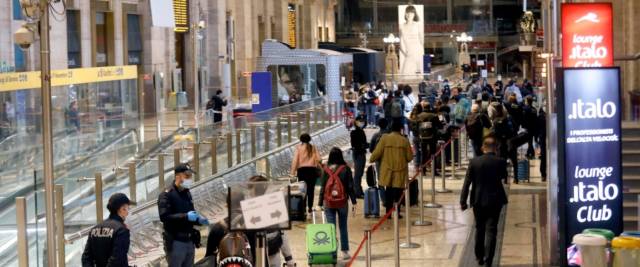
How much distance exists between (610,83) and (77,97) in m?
16.6

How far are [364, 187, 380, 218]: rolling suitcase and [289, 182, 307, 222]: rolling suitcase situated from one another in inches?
39.9

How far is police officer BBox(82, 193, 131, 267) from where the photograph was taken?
978 cm

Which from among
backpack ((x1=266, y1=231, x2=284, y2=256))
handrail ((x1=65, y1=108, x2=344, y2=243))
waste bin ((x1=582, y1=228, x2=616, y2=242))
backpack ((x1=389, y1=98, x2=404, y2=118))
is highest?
backpack ((x1=389, y1=98, x2=404, y2=118))

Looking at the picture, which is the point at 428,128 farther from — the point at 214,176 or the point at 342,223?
the point at 342,223

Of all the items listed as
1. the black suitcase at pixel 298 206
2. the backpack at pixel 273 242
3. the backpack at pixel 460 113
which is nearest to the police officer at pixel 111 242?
the backpack at pixel 273 242

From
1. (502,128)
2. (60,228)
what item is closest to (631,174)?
(502,128)

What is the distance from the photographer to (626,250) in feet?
34.5

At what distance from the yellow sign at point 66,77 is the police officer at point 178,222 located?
941cm

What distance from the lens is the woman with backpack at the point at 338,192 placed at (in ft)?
48.1

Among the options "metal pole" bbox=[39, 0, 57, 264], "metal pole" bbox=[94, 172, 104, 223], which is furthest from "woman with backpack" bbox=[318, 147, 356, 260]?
"metal pole" bbox=[39, 0, 57, 264]

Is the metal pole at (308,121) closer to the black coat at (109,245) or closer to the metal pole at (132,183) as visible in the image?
the metal pole at (132,183)

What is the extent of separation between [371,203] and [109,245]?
8984mm

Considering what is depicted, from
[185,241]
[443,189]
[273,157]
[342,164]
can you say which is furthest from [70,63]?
[185,241]

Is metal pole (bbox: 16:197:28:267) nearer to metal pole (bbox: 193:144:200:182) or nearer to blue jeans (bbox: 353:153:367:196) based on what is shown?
metal pole (bbox: 193:144:200:182)
